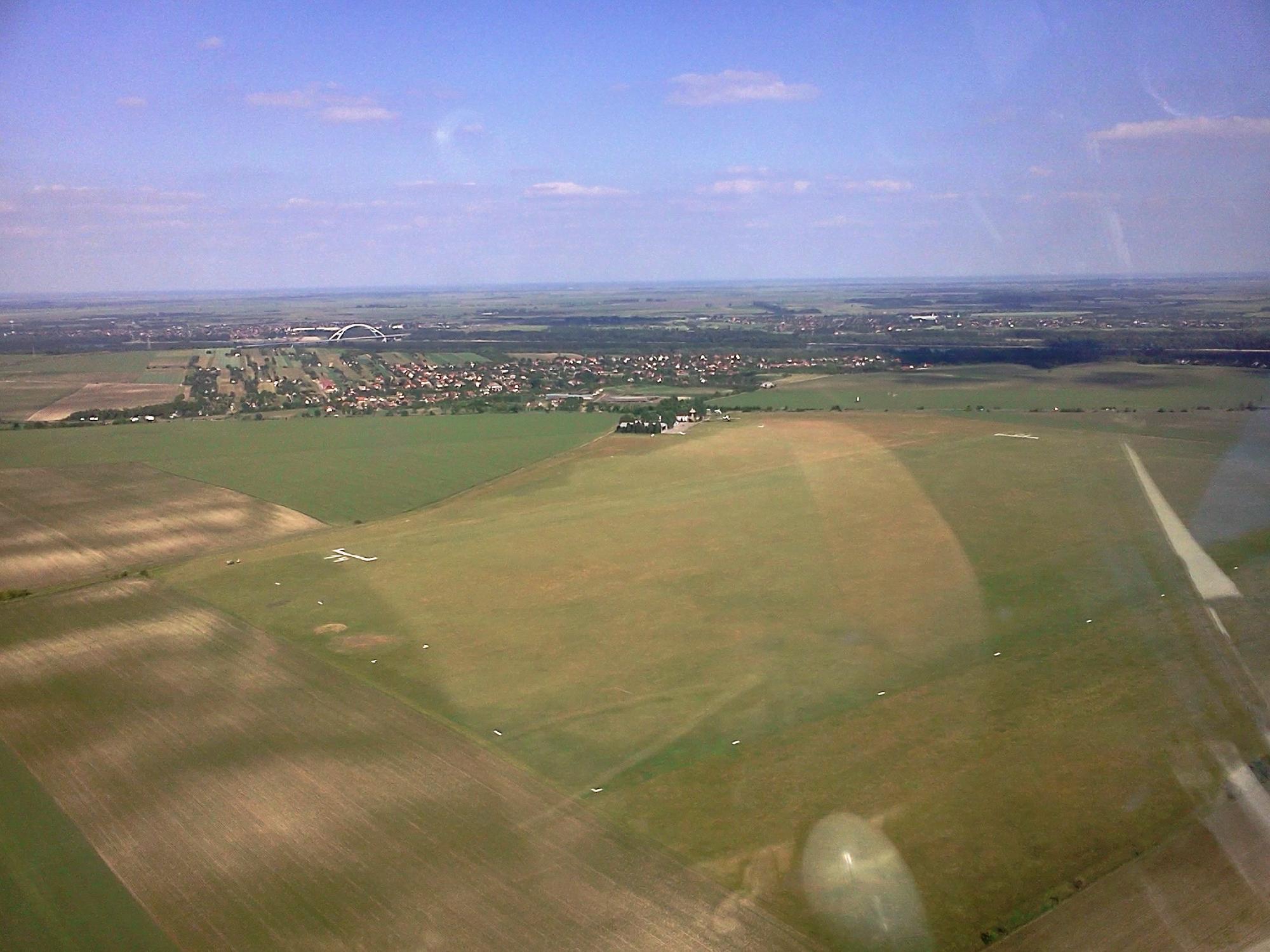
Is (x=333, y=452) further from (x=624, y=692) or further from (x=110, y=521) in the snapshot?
(x=624, y=692)

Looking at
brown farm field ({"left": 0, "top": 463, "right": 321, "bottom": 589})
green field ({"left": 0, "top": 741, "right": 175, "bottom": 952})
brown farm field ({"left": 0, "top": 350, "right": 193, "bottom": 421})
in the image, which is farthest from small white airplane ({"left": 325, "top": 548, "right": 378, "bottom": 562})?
brown farm field ({"left": 0, "top": 350, "right": 193, "bottom": 421})

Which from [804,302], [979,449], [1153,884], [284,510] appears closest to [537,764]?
[1153,884]

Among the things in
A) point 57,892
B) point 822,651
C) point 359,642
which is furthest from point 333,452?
point 57,892

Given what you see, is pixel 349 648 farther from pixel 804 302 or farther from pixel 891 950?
pixel 804 302

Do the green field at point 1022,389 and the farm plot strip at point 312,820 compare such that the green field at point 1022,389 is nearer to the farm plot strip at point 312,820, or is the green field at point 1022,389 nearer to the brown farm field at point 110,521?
the brown farm field at point 110,521

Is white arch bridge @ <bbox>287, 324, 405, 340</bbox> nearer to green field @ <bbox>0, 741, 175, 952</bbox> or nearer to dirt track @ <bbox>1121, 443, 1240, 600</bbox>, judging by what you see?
dirt track @ <bbox>1121, 443, 1240, 600</bbox>

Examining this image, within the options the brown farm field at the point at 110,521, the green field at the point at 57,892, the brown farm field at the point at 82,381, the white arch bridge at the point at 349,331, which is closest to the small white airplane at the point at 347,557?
the brown farm field at the point at 110,521
